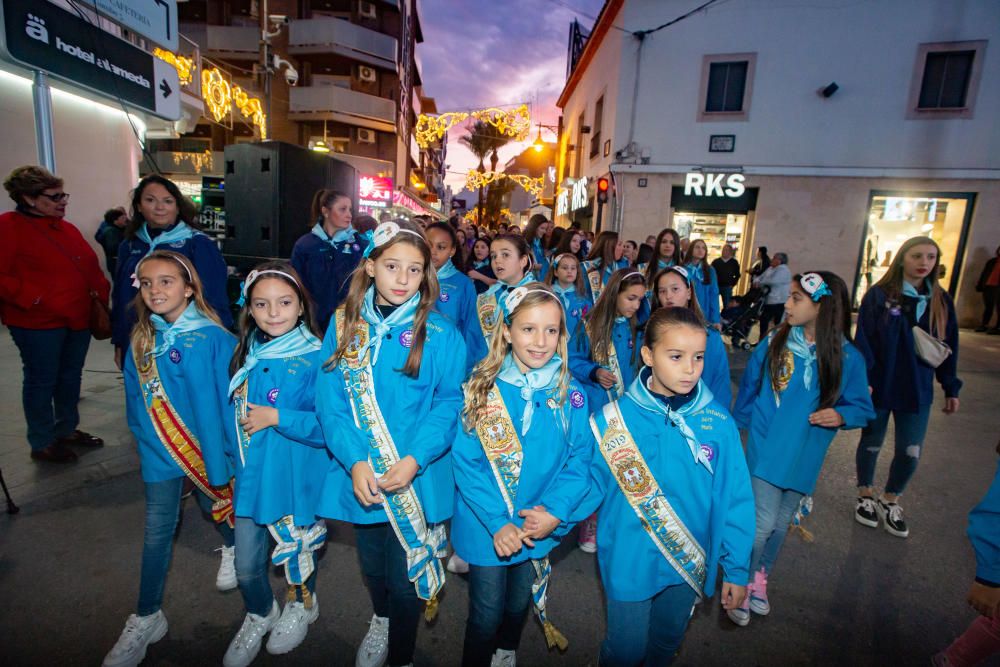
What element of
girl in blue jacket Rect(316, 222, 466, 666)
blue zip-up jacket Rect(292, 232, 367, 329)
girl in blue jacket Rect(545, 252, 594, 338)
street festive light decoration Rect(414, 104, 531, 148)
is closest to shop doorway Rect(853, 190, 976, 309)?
street festive light decoration Rect(414, 104, 531, 148)

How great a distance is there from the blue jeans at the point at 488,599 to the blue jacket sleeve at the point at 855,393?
5.87ft

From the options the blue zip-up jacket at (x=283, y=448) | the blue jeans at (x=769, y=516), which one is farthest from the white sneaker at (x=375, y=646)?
the blue jeans at (x=769, y=516)

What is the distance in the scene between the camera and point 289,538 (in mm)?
2139

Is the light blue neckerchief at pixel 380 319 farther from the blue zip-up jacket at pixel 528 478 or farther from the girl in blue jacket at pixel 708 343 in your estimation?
the girl in blue jacket at pixel 708 343

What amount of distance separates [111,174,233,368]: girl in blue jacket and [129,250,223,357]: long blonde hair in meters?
0.97

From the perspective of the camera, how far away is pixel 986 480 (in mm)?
4184

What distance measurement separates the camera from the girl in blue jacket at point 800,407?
7.87ft

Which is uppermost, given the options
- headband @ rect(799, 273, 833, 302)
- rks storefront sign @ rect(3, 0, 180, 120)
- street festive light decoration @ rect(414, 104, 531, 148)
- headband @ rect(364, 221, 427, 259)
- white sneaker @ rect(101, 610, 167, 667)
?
street festive light decoration @ rect(414, 104, 531, 148)

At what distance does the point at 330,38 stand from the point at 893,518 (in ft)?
92.5

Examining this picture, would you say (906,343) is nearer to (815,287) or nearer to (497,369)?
(815,287)

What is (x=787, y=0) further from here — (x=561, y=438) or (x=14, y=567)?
(x=14, y=567)

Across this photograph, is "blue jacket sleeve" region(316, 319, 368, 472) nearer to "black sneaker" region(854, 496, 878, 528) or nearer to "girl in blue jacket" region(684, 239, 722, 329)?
"black sneaker" region(854, 496, 878, 528)

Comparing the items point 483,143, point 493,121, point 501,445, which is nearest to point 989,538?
point 501,445

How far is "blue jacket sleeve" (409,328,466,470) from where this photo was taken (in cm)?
187
